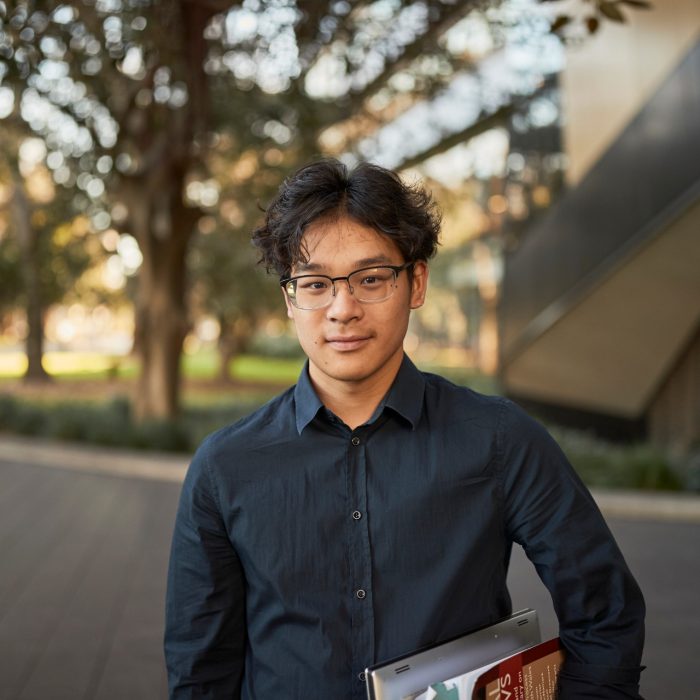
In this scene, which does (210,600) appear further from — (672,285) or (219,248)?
(219,248)

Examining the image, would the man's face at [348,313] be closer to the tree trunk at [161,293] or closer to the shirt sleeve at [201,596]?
the shirt sleeve at [201,596]

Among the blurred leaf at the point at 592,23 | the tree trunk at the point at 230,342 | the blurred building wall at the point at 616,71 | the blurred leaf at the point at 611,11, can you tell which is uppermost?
the blurred building wall at the point at 616,71

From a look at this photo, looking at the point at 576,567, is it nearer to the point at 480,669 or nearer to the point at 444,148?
the point at 480,669

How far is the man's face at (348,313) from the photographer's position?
6.82ft

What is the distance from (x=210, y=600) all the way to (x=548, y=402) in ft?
50.8

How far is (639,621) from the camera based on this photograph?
2029mm

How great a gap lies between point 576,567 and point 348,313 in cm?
70

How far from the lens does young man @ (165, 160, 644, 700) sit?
2055mm

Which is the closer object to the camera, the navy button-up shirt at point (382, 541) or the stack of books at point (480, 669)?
the stack of books at point (480, 669)

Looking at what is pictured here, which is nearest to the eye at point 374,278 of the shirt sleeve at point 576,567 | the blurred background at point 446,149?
the shirt sleeve at point 576,567

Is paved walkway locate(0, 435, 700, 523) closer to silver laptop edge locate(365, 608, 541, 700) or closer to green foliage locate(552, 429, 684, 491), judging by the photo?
green foliage locate(552, 429, 684, 491)

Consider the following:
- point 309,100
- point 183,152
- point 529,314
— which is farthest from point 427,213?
point 529,314

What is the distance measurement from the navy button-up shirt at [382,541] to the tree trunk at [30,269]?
1857 cm

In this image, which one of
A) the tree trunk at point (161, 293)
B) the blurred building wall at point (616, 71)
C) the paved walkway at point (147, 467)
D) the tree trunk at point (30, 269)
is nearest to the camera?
A: the paved walkway at point (147, 467)
